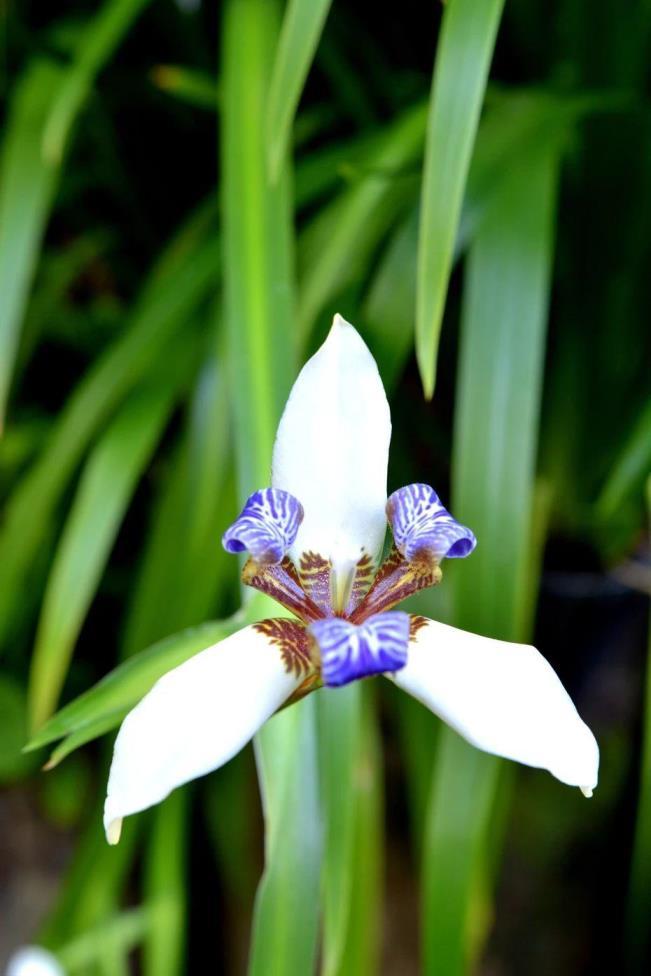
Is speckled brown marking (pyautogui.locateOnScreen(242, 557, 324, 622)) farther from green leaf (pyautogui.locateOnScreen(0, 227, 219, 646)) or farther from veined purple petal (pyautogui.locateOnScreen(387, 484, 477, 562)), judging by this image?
green leaf (pyautogui.locateOnScreen(0, 227, 219, 646))

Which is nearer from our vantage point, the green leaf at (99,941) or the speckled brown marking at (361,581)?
the speckled brown marking at (361,581)

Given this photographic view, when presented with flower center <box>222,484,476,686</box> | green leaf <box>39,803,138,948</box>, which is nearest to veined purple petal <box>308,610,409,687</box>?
flower center <box>222,484,476,686</box>

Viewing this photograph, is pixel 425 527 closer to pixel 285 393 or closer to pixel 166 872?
pixel 285 393

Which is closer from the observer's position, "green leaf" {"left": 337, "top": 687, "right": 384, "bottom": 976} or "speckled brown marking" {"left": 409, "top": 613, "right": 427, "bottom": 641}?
"speckled brown marking" {"left": 409, "top": 613, "right": 427, "bottom": 641}

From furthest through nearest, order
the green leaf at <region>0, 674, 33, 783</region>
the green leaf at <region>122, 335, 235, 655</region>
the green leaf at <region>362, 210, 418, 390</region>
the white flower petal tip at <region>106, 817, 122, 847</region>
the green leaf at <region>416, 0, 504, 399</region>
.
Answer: the green leaf at <region>0, 674, 33, 783</region> < the green leaf at <region>122, 335, 235, 655</region> < the green leaf at <region>362, 210, 418, 390</region> < the green leaf at <region>416, 0, 504, 399</region> < the white flower petal tip at <region>106, 817, 122, 847</region>

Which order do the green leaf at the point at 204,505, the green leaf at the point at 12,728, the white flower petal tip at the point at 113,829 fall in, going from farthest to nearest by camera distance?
1. the green leaf at the point at 12,728
2. the green leaf at the point at 204,505
3. the white flower petal tip at the point at 113,829

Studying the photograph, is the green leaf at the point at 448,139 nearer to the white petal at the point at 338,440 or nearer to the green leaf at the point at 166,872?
the white petal at the point at 338,440

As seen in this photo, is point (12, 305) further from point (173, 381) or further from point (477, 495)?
point (477, 495)

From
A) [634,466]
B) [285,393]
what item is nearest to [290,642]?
[285,393]

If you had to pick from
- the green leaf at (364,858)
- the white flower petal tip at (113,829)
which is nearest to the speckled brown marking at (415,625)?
the white flower petal tip at (113,829)
